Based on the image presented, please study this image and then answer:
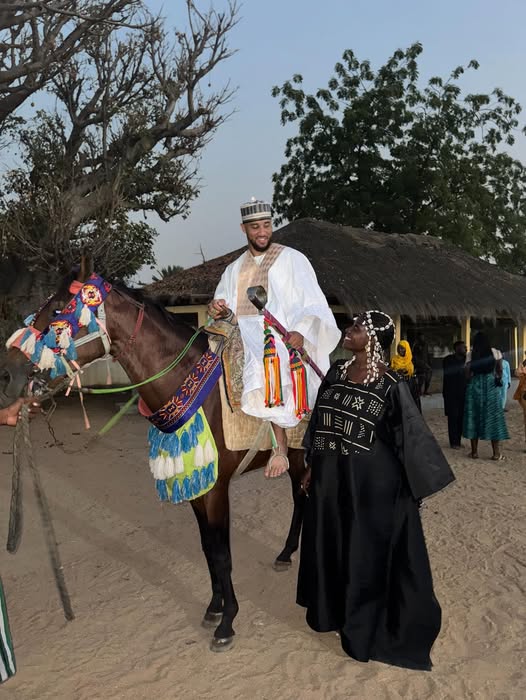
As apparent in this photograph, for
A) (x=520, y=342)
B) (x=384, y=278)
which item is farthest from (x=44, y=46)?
(x=520, y=342)

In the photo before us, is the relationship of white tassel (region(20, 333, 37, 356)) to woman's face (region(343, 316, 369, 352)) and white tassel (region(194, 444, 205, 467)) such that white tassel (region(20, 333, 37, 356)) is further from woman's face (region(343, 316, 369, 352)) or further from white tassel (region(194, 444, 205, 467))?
woman's face (region(343, 316, 369, 352))

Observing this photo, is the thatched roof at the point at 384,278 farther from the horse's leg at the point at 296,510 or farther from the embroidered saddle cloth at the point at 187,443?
the embroidered saddle cloth at the point at 187,443

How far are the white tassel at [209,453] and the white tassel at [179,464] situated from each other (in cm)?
13

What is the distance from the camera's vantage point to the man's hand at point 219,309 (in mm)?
3408

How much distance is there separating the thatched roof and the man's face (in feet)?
24.5

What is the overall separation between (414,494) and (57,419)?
9.86 m

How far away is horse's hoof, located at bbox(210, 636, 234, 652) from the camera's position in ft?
10.6

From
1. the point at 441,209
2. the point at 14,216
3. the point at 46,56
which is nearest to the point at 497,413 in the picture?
the point at 14,216

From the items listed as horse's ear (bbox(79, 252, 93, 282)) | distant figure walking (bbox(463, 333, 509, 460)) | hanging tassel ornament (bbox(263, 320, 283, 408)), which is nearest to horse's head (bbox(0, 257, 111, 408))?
horse's ear (bbox(79, 252, 93, 282))

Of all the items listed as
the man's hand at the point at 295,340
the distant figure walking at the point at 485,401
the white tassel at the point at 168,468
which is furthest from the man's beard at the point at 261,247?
the distant figure walking at the point at 485,401

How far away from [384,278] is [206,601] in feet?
32.8

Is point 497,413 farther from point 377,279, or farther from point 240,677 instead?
point 240,677

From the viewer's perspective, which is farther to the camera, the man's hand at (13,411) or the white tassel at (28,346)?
the white tassel at (28,346)

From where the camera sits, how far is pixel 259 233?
3572 mm
